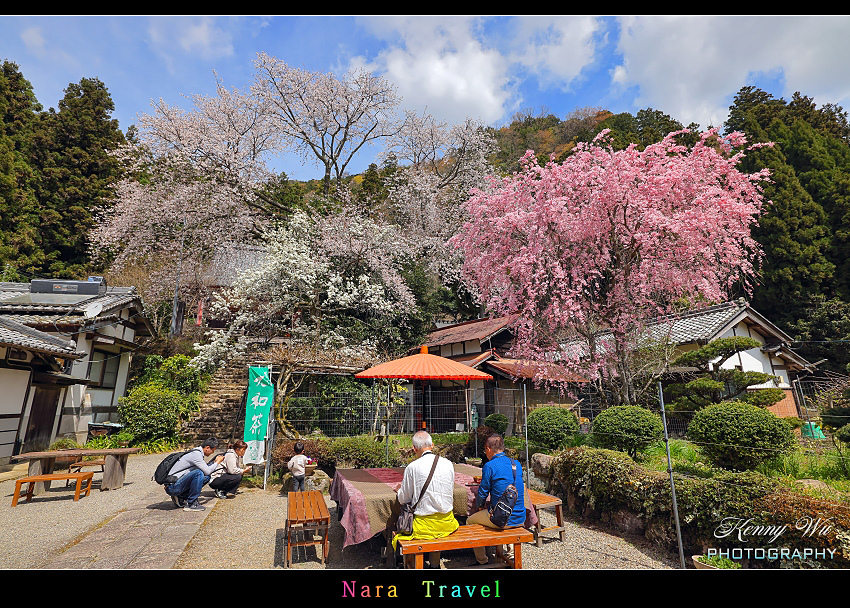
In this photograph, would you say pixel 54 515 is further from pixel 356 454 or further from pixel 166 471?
pixel 356 454

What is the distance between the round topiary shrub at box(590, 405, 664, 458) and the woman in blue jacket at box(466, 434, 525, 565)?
11.5 feet

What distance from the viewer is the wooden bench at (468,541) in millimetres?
3729

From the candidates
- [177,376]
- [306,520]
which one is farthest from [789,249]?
[177,376]

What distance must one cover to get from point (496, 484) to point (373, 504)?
1343mm

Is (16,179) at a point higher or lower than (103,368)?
higher

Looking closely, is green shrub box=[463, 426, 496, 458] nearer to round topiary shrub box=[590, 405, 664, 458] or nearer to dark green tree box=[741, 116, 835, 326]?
round topiary shrub box=[590, 405, 664, 458]

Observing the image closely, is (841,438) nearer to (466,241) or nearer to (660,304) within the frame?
(660,304)

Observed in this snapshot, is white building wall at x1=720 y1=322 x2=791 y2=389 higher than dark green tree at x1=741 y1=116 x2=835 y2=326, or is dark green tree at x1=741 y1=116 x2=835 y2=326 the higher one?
dark green tree at x1=741 y1=116 x2=835 y2=326

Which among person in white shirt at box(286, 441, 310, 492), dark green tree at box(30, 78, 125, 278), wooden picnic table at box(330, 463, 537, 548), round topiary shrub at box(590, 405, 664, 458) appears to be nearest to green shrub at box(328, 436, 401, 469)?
person in white shirt at box(286, 441, 310, 492)

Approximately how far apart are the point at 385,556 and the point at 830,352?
72.7 feet

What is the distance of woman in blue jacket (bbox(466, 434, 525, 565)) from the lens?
4.19m

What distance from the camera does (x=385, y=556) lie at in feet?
16.0

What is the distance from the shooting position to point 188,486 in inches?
263

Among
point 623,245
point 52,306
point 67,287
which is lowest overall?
point 52,306
